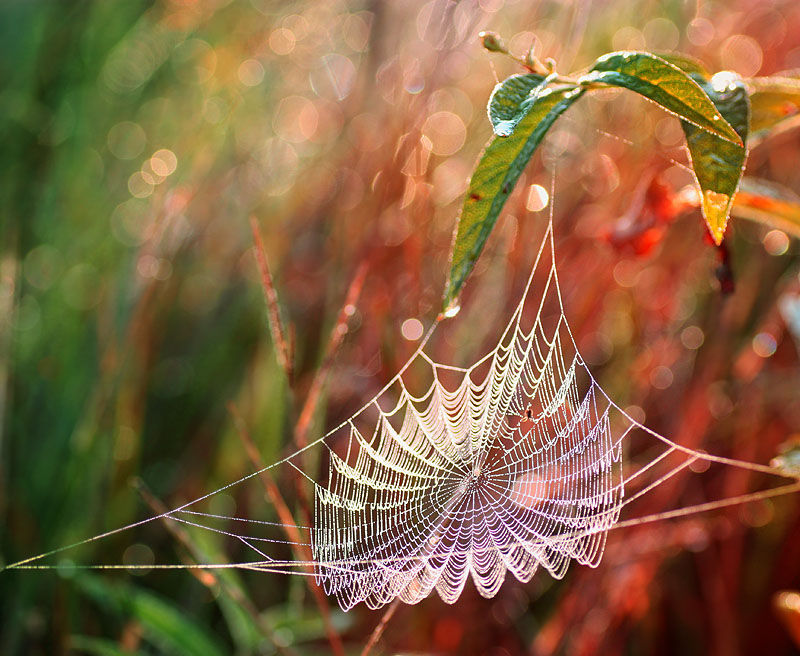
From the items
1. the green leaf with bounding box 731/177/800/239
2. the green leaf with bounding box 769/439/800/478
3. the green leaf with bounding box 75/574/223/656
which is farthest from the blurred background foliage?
the green leaf with bounding box 769/439/800/478

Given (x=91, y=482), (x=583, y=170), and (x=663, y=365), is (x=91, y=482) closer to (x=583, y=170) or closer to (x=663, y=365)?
(x=663, y=365)

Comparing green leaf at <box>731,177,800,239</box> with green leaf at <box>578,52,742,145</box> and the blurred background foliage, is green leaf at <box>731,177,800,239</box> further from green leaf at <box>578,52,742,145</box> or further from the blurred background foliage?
green leaf at <box>578,52,742,145</box>

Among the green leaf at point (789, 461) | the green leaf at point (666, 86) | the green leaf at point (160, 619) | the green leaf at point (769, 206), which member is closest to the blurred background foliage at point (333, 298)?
the green leaf at point (160, 619)

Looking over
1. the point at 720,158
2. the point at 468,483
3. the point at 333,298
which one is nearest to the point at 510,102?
the point at 720,158

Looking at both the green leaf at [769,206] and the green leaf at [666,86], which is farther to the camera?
the green leaf at [769,206]

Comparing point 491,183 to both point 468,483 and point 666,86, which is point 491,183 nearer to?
point 666,86

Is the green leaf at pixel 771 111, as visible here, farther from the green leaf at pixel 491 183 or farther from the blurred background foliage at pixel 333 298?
the green leaf at pixel 491 183
